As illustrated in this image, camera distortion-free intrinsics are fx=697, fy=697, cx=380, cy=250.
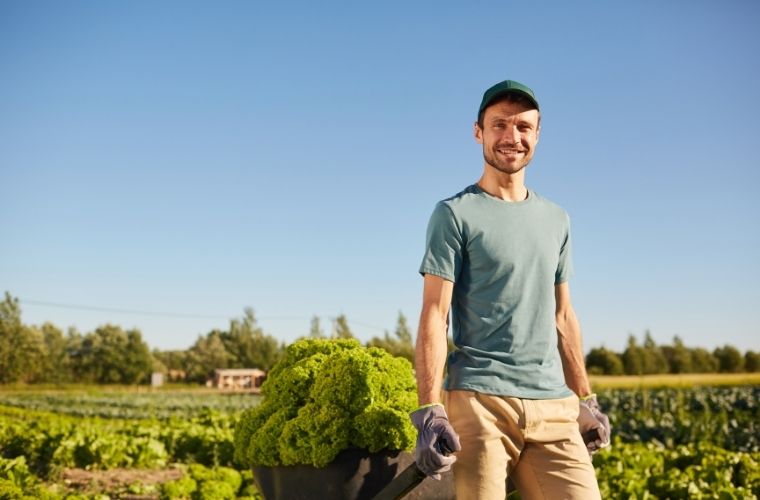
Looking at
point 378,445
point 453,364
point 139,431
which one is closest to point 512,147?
point 453,364

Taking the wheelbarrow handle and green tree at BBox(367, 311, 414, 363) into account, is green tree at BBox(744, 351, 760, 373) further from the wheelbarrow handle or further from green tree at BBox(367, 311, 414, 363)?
the wheelbarrow handle

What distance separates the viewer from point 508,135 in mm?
2676

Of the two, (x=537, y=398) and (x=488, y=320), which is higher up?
(x=488, y=320)

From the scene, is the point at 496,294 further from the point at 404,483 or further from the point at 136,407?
the point at 136,407

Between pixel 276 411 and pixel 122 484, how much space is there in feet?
15.0

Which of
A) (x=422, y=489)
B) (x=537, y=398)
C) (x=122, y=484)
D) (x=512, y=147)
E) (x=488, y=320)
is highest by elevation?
(x=512, y=147)

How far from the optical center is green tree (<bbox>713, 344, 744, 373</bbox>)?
136ft

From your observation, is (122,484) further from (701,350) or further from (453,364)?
(701,350)

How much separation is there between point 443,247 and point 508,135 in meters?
0.52

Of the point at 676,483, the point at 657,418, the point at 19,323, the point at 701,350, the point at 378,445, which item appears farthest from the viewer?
the point at 19,323

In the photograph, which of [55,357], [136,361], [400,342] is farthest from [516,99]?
[55,357]

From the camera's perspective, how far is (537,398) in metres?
2.54

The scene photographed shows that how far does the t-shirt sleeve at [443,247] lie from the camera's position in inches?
99.1

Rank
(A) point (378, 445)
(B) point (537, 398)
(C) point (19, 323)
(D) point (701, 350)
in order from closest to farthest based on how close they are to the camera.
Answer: (B) point (537, 398), (A) point (378, 445), (D) point (701, 350), (C) point (19, 323)
